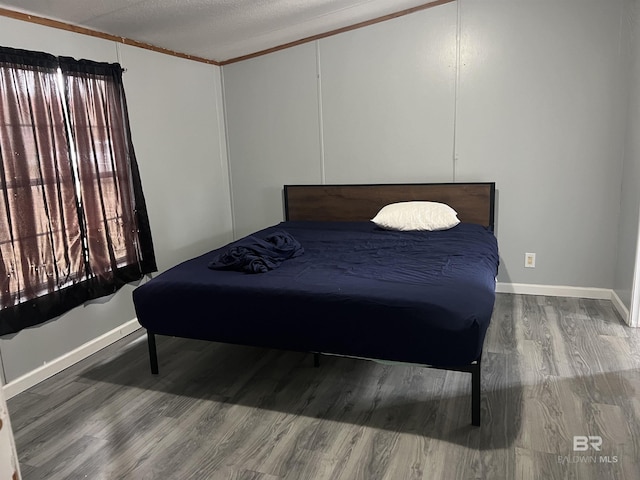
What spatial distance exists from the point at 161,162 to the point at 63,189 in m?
0.96

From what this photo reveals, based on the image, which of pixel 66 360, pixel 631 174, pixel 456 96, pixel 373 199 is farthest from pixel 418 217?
pixel 66 360

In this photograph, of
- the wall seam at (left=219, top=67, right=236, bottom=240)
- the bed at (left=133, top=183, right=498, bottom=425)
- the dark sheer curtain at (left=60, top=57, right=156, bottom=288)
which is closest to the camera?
the bed at (left=133, top=183, right=498, bottom=425)

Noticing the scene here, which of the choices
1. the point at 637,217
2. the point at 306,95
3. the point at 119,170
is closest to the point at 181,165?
the point at 119,170

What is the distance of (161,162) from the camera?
3.70 m

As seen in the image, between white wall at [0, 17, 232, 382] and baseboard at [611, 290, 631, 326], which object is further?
baseboard at [611, 290, 631, 326]

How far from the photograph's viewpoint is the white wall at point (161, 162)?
2732 millimetres

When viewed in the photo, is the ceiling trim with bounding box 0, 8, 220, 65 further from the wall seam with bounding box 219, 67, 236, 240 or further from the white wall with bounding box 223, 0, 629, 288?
the white wall with bounding box 223, 0, 629, 288

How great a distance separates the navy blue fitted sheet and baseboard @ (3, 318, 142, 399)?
70 cm

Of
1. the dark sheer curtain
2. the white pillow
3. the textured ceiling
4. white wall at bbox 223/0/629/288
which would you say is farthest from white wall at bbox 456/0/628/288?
the dark sheer curtain

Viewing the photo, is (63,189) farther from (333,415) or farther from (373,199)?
(373,199)

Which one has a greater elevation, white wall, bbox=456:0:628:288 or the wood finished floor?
white wall, bbox=456:0:628:288

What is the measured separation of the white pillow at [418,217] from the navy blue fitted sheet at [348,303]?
0.50 m

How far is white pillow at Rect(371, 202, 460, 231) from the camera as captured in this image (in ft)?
11.4

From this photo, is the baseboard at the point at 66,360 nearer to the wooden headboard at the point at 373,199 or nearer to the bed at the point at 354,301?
the bed at the point at 354,301
